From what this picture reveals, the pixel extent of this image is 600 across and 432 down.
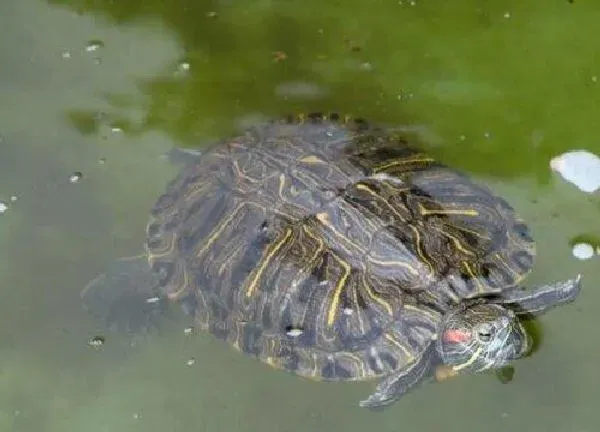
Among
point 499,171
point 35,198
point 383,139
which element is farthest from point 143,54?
point 499,171

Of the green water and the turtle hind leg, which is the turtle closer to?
the turtle hind leg

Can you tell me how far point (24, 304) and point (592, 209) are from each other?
1991 mm

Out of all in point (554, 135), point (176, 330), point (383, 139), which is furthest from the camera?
point (554, 135)

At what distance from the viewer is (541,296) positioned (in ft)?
8.19

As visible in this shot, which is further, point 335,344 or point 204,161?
point 204,161

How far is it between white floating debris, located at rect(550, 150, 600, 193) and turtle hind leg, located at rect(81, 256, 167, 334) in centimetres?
149

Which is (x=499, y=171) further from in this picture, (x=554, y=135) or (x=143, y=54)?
(x=143, y=54)

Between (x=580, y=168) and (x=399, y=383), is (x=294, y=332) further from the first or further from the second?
(x=580, y=168)

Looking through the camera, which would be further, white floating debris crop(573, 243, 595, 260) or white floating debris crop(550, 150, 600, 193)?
white floating debris crop(550, 150, 600, 193)

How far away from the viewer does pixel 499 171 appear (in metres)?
3.00

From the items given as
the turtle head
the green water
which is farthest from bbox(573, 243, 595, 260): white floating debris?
the turtle head

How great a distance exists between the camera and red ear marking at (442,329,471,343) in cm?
229

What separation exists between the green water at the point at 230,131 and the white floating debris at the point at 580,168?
0.15ft

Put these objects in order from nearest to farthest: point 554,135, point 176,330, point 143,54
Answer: point 176,330 < point 554,135 < point 143,54
